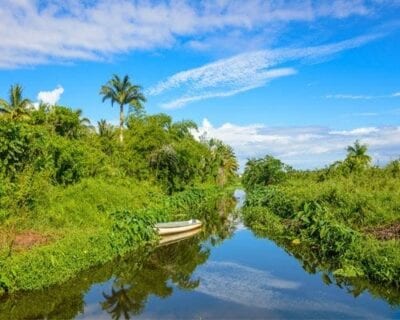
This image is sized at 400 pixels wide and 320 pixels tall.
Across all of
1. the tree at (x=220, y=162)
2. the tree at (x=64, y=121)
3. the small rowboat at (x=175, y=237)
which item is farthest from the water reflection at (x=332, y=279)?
the tree at (x=220, y=162)

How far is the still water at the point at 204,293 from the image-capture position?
12570 millimetres

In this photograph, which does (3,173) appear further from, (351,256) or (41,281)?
(351,256)

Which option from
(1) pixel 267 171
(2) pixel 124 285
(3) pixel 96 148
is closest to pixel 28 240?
(2) pixel 124 285

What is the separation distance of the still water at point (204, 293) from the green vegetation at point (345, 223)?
83 centimetres

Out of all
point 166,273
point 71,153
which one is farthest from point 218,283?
point 71,153

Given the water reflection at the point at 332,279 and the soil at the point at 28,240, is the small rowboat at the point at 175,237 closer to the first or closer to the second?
the water reflection at the point at 332,279

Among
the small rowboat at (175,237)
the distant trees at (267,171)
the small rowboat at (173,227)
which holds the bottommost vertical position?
the small rowboat at (175,237)

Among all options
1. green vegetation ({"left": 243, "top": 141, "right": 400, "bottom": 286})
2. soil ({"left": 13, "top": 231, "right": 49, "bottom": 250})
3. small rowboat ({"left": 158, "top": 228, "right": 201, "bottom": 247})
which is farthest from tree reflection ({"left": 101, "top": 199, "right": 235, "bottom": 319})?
green vegetation ({"left": 243, "top": 141, "right": 400, "bottom": 286})

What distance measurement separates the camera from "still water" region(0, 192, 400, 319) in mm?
12570

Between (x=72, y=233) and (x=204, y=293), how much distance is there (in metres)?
5.78

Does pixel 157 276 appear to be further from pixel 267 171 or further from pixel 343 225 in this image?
pixel 267 171

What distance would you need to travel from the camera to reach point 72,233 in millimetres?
17453

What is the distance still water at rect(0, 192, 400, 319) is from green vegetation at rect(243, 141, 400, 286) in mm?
828

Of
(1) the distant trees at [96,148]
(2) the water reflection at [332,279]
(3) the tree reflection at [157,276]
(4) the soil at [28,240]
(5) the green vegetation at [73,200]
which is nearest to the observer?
(3) the tree reflection at [157,276]
